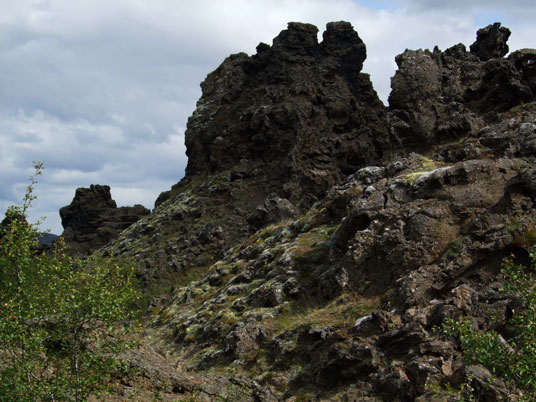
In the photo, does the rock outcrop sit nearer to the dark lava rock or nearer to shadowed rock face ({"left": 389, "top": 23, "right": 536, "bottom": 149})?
shadowed rock face ({"left": 389, "top": 23, "right": 536, "bottom": 149})

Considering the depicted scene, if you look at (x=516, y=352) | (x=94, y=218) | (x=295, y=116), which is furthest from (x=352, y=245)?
(x=94, y=218)

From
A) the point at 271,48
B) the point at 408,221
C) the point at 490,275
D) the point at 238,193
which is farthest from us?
the point at 271,48

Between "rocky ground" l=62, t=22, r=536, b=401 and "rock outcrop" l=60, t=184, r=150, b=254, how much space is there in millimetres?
19514

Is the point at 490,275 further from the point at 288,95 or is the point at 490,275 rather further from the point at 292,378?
the point at 288,95

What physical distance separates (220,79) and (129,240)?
29480 millimetres

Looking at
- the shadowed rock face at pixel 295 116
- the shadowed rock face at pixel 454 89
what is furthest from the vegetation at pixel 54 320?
the shadowed rock face at pixel 295 116

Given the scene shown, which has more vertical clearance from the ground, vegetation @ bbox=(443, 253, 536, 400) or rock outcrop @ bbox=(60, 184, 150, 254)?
rock outcrop @ bbox=(60, 184, 150, 254)

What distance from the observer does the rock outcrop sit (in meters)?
89.7

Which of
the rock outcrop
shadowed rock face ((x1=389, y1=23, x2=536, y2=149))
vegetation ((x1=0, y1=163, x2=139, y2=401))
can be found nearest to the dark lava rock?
shadowed rock face ((x1=389, y1=23, x2=536, y2=149))

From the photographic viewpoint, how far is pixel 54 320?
1625cm

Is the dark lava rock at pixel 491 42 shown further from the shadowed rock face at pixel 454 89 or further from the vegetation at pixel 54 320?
the vegetation at pixel 54 320

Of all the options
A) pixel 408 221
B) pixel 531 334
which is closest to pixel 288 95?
pixel 408 221

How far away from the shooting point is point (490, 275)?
73.2 ft

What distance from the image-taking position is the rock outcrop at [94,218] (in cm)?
8969
